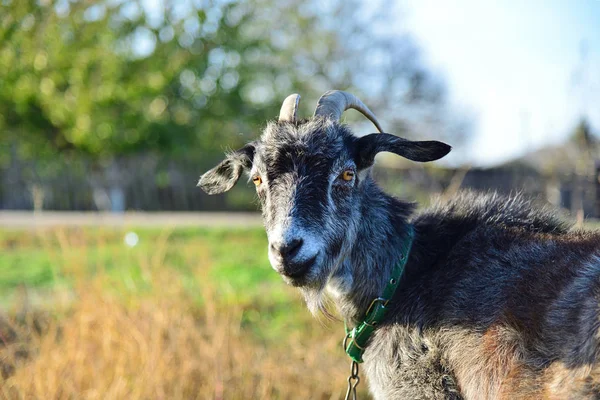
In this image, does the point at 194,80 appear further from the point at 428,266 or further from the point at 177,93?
the point at 428,266

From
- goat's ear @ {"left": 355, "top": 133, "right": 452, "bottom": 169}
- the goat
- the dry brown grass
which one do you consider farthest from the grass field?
goat's ear @ {"left": 355, "top": 133, "right": 452, "bottom": 169}

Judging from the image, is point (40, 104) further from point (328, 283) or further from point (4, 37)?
point (328, 283)

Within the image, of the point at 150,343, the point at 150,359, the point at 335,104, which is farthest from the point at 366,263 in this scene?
the point at 150,343

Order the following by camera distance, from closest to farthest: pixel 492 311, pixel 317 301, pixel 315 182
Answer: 1. pixel 492 311
2. pixel 315 182
3. pixel 317 301

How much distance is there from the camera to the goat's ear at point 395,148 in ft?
11.1

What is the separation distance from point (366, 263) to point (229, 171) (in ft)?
3.87

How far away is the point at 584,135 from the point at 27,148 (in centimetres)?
2066

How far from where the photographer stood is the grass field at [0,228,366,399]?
4.91 metres

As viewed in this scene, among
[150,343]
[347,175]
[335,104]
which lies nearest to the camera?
[347,175]

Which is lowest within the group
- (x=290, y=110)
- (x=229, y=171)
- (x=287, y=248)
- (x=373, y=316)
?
(x=373, y=316)

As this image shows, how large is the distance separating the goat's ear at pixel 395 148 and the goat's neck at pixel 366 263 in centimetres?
25

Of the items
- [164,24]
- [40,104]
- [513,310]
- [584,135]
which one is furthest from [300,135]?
[40,104]

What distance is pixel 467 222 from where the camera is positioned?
3602mm

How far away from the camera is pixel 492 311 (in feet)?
9.46
